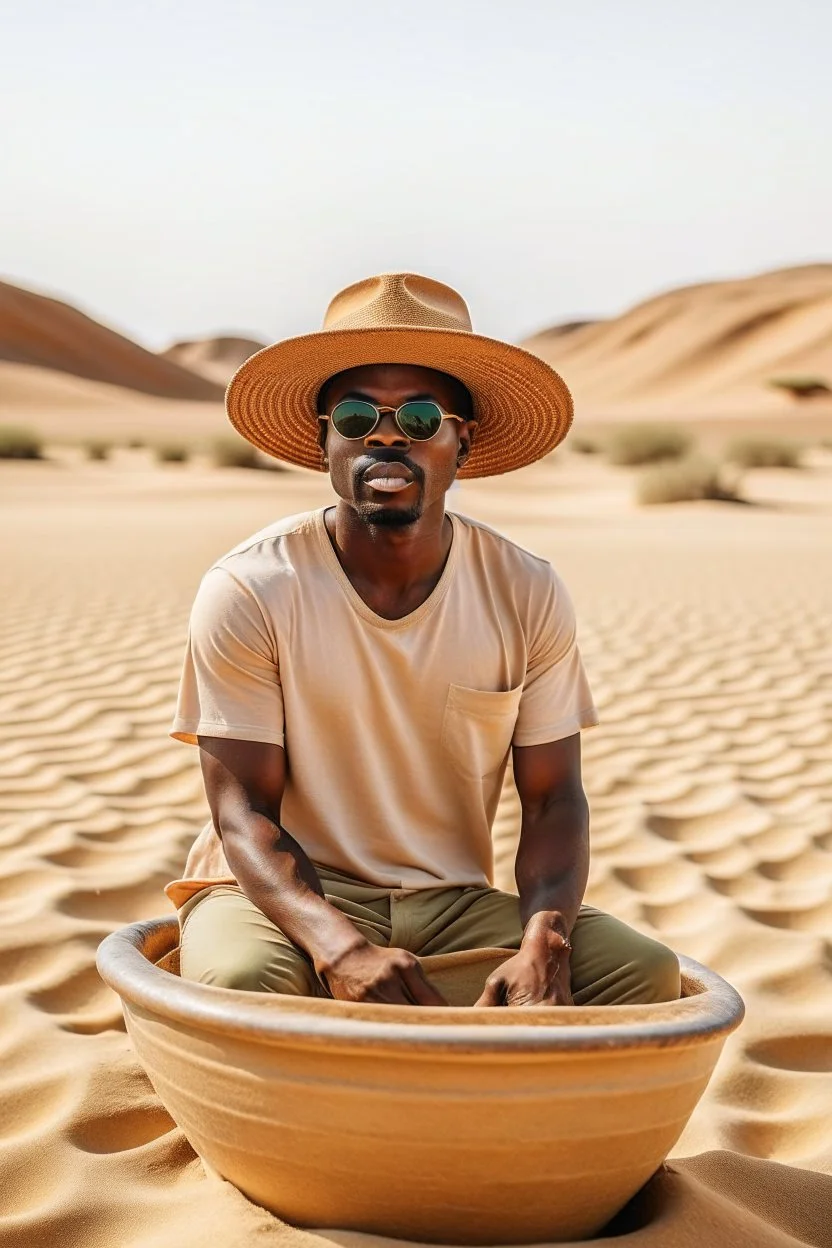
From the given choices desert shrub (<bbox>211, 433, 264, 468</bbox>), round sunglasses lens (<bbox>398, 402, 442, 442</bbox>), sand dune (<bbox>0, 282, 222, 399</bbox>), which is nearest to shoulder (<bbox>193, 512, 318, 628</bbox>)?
round sunglasses lens (<bbox>398, 402, 442, 442</bbox>)

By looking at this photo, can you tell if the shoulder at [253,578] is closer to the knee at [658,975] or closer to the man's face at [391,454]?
the man's face at [391,454]

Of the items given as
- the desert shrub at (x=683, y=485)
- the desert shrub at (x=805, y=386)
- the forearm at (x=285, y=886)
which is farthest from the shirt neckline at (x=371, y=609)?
the desert shrub at (x=805, y=386)

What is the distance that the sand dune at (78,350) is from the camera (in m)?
75.5

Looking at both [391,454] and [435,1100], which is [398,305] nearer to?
[391,454]

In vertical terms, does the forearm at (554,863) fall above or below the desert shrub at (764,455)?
below

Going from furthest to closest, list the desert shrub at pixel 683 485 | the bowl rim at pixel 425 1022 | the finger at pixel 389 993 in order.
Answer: the desert shrub at pixel 683 485, the finger at pixel 389 993, the bowl rim at pixel 425 1022

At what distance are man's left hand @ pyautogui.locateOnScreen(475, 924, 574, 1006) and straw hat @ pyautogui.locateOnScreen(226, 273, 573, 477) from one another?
1167mm

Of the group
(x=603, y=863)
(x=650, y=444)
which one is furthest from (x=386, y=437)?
(x=650, y=444)

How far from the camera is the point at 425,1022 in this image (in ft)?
6.51

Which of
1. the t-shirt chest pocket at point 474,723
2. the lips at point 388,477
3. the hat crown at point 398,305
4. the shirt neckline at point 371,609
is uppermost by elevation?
the hat crown at point 398,305

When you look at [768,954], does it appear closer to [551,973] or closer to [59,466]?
[551,973]

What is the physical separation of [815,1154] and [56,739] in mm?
3920

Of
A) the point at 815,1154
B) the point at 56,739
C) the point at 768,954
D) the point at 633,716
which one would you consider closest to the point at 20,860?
the point at 56,739

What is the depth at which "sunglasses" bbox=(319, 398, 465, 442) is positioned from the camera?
279 cm
